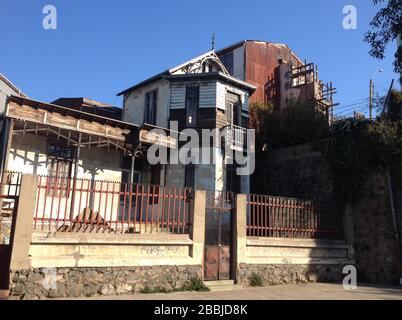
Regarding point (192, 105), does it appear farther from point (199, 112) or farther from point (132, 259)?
point (132, 259)

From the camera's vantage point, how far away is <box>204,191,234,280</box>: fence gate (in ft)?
34.8

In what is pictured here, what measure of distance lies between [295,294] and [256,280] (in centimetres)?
138

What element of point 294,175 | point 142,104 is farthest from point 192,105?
point 294,175

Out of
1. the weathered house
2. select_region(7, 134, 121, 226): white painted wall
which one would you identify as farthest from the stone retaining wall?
the weathered house

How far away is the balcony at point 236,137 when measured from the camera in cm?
1847

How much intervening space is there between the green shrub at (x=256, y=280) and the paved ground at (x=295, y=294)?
29cm

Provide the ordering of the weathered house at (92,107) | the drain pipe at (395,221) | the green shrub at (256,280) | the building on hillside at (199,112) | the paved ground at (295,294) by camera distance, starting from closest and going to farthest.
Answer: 1. the paved ground at (295,294)
2. the green shrub at (256,280)
3. the drain pipe at (395,221)
4. the building on hillside at (199,112)
5. the weathered house at (92,107)

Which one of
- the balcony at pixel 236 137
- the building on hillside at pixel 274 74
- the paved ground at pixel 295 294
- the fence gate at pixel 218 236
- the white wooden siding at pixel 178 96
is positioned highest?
the building on hillside at pixel 274 74

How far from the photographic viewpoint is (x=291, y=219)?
12.6m

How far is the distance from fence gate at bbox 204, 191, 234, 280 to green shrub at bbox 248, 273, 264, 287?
703 millimetres

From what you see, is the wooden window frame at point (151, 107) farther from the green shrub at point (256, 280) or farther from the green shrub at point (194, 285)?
the green shrub at point (194, 285)

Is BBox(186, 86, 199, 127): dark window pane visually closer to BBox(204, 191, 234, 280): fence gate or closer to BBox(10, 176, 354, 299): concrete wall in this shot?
BBox(204, 191, 234, 280): fence gate

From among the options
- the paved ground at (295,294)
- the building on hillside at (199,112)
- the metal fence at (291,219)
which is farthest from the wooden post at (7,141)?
the metal fence at (291,219)
